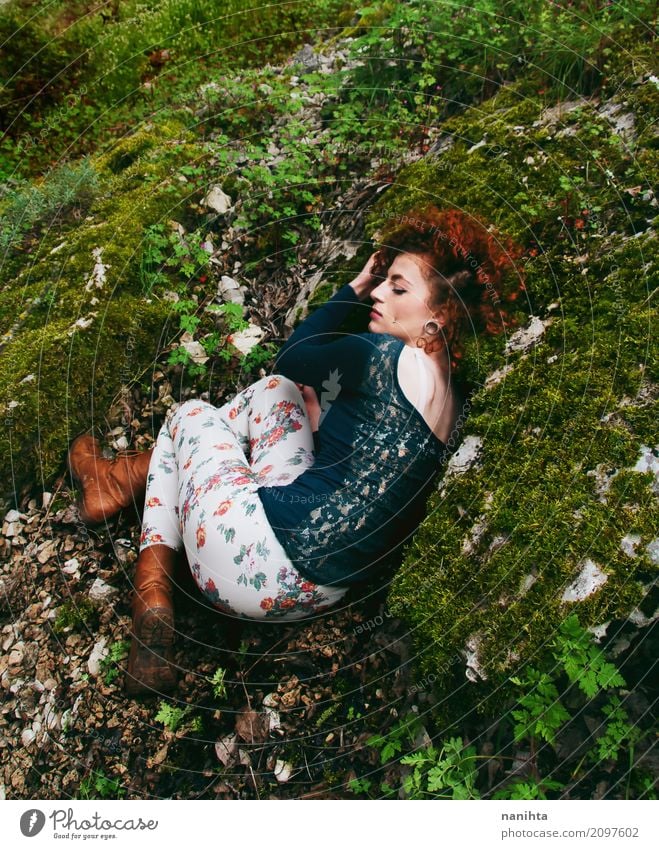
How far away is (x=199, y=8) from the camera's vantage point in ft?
20.2

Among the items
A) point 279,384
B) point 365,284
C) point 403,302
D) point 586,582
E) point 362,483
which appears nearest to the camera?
point 586,582

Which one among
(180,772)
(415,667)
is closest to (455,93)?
(415,667)

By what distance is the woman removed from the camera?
3.11 metres

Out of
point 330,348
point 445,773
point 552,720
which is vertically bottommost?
point 445,773

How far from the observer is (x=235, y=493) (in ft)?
10.7

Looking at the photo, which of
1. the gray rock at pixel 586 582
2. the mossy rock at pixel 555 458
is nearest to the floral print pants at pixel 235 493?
the mossy rock at pixel 555 458

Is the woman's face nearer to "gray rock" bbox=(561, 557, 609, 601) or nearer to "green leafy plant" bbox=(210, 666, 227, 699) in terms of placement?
"gray rock" bbox=(561, 557, 609, 601)

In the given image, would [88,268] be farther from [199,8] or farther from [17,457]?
[199,8]

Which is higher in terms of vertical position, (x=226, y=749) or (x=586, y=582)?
(x=586, y=582)

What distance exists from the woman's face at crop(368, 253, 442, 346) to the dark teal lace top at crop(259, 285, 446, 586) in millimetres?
125

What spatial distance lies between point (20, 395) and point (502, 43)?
13.4 ft

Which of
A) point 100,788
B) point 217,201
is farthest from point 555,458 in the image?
point 217,201

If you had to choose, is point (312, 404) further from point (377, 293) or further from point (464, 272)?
point (464, 272)

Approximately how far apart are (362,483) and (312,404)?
713 millimetres
